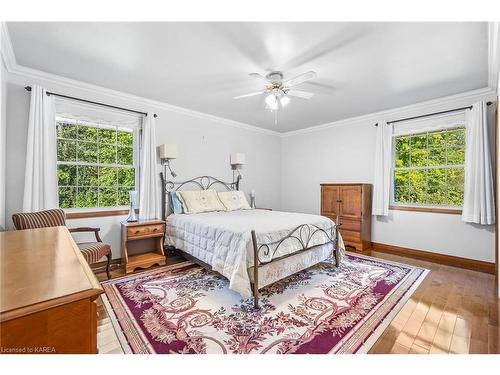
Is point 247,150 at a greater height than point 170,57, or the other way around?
point 170,57

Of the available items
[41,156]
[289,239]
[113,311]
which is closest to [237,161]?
[289,239]

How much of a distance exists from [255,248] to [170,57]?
214 cm

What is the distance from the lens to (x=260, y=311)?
225 centimetres

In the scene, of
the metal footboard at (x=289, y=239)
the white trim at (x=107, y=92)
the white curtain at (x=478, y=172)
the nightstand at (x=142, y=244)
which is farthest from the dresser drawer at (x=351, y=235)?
the nightstand at (x=142, y=244)

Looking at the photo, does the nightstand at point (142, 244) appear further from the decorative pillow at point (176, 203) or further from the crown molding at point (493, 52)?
the crown molding at point (493, 52)

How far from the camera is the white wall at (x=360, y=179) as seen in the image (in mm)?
3566

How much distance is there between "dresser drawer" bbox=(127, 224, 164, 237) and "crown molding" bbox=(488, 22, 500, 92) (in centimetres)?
407

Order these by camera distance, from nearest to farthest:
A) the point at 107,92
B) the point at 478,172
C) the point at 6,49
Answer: the point at 6,49
the point at 478,172
the point at 107,92

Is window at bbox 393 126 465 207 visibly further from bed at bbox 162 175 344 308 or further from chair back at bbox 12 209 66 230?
chair back at bbox 12 209 66 230

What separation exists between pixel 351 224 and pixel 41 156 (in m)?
4.67

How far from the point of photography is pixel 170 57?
2518 millimetres

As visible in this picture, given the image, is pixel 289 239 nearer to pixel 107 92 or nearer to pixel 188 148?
pixel 188 148
